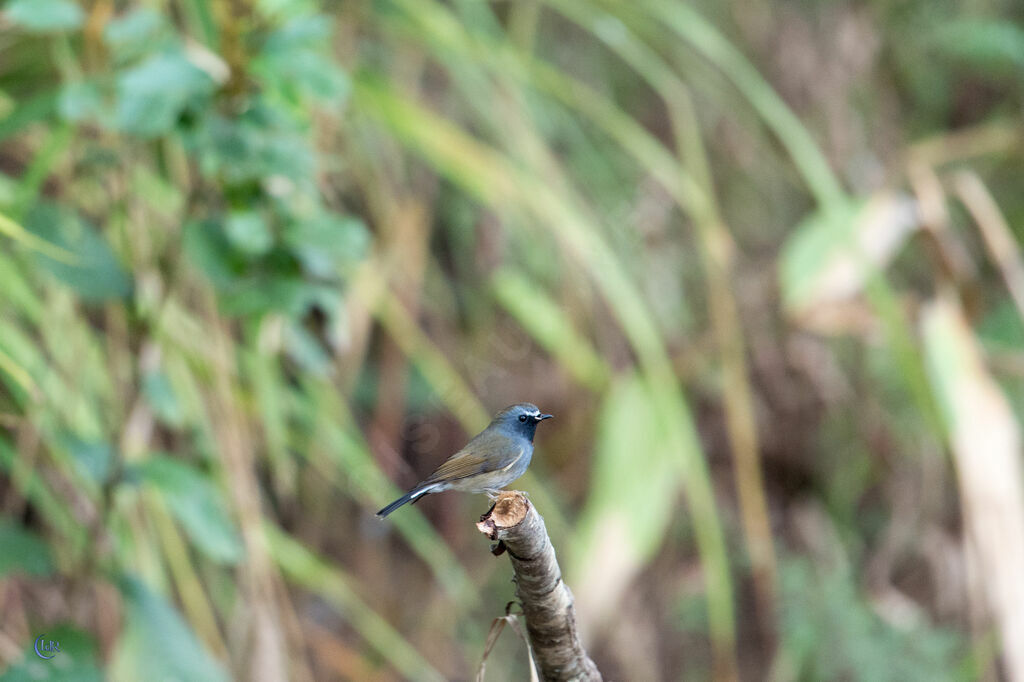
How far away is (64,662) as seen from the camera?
1277 millimetres

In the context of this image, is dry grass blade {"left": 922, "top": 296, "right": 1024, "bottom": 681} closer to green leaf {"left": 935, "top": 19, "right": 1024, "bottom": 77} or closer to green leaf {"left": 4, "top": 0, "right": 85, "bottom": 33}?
green leaf {"left": 4, "top": 0, "right": 85, "bottom": 33}

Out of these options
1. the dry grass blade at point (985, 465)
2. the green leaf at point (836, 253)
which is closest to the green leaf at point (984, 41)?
the green leaf at point (836, 253)

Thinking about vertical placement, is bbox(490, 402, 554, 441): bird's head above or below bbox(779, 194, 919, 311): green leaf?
below

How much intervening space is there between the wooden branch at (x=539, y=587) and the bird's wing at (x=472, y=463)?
75mm

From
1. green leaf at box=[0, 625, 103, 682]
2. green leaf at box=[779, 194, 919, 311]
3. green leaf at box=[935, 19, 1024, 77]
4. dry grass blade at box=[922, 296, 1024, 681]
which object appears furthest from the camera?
green leaf at box=[935, 19, 1024, 77]

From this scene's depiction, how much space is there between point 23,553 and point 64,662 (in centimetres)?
17

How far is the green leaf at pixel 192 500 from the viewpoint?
1348 mm

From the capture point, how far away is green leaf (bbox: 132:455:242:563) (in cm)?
135

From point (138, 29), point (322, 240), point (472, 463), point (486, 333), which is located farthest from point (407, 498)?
point (486, 333)

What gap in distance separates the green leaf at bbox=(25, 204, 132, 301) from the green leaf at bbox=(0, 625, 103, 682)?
1.56 ft

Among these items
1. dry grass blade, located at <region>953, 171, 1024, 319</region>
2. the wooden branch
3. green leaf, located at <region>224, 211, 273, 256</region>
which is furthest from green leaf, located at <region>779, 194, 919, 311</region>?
the wooden branch

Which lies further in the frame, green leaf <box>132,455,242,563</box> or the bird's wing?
green leaf <box>132,455,242,563</box>
